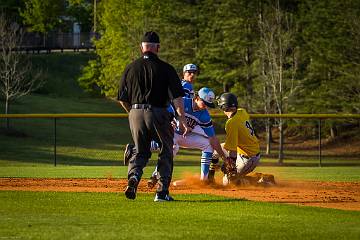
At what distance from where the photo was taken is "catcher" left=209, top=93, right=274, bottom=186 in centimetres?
A: 1502

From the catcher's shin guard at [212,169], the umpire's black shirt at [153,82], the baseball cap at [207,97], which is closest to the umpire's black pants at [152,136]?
the umpire's black shirt at [153,82]

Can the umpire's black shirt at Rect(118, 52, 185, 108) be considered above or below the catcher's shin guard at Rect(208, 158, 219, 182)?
above

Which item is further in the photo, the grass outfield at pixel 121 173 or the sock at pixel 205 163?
the grass outfield at pixel 121 173

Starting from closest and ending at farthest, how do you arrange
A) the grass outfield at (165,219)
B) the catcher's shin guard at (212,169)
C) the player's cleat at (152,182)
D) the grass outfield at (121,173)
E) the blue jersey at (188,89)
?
the grass outfield at (165,219) → the player's cleat at (152,182) → the blue jersey at (188,89) → the catcher's shin guard at (212,169) → the grass outfield at (121,173)

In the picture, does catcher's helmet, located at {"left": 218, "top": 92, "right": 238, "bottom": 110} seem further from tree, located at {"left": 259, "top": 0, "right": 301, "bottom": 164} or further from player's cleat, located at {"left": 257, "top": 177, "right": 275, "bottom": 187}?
tree, located at {"left": 259, "top": 0, "right": 301, "bottom": 164}

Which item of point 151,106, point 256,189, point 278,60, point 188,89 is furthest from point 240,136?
point 278,60

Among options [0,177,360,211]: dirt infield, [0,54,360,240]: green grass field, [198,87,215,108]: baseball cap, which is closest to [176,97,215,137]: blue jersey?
[198,87,215,108]: baseball cap

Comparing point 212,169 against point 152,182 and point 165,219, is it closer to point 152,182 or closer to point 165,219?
point 152,182

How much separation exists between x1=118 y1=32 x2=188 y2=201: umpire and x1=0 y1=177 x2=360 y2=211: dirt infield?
1532mm

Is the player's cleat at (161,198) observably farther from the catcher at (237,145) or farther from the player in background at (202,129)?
the catcher at (237,145)

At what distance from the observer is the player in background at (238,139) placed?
49.2 feet

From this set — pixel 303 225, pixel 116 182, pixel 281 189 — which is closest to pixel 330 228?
pixel 303 225

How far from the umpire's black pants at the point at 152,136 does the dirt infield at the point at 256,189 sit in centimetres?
142

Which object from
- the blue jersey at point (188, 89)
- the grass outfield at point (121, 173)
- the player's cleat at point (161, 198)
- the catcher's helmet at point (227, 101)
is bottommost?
the grass outfield at point (121, 173)
